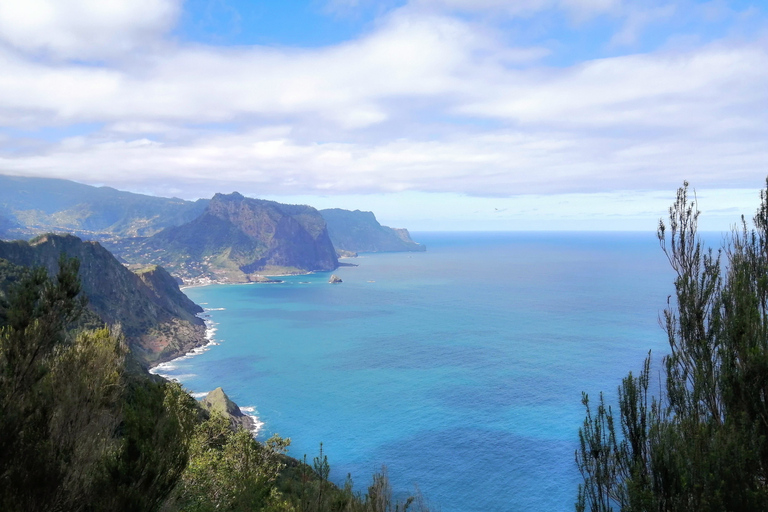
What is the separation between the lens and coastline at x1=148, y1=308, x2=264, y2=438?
82312 millimetres

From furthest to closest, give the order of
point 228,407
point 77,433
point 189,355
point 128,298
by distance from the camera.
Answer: point 128,298, point 189,355, point 228,407, point 77,433

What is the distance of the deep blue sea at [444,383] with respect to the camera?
215 feet

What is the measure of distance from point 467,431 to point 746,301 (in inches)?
2668

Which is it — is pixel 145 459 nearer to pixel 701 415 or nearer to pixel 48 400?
pixel 48 400

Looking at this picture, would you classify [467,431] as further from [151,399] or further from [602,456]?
[151,399]

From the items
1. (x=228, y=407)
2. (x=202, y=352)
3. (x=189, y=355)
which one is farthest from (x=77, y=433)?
(x=202, y=352)

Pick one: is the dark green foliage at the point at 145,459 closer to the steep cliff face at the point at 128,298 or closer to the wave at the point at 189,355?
the wave at the point at 189,355

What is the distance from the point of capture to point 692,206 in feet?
68.8

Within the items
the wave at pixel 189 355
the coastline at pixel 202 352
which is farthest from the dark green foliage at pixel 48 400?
the wave at pixel 189 355

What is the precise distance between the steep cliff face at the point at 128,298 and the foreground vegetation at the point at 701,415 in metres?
132

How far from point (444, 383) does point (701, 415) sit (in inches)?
3349

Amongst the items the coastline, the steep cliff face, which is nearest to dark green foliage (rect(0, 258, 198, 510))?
the coastline

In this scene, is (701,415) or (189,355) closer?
(701,415)

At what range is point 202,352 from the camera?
13388 centimetres
